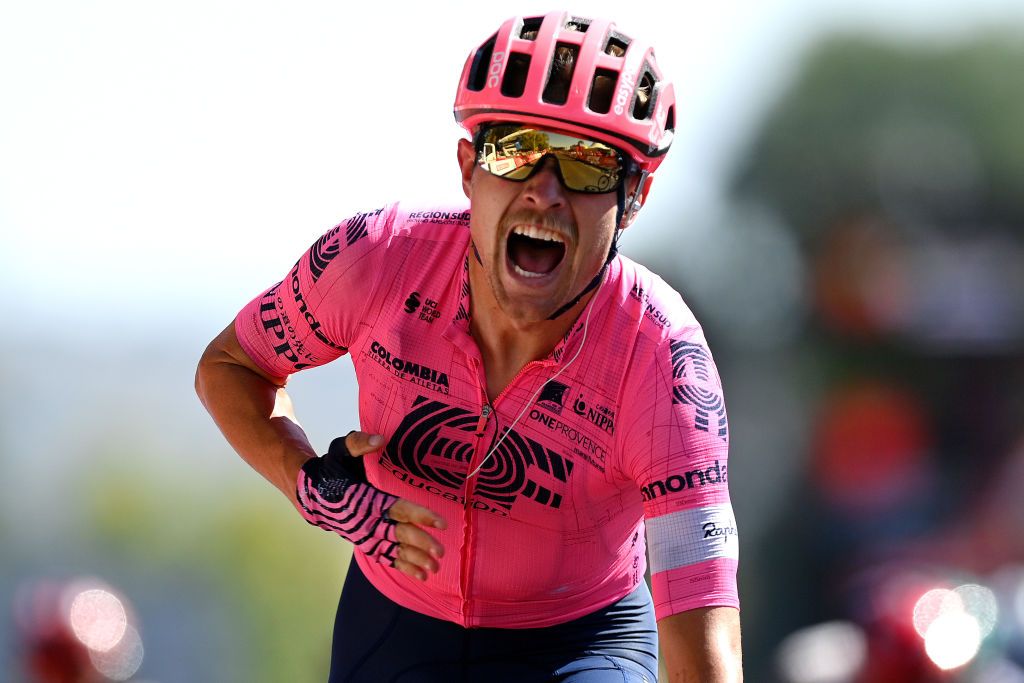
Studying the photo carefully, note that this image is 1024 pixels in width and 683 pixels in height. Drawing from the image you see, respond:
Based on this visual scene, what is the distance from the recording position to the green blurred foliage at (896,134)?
28750 millimetres

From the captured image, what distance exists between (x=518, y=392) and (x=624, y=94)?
2.89 feet

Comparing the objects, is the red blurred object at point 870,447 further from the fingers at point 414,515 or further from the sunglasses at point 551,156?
the fingers at point 414,515

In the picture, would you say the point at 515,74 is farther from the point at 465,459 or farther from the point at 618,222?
the point at 465,459

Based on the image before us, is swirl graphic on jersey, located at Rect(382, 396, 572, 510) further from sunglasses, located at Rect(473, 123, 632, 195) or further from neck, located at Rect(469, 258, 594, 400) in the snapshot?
sunglasses, located at Rect(473, 123, 632, 195)

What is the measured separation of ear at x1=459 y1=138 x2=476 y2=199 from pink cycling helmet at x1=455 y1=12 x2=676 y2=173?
0.28 ft

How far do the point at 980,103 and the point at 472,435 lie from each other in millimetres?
36890

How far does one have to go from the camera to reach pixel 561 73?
4.01m

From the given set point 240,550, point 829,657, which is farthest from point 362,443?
point 240,550

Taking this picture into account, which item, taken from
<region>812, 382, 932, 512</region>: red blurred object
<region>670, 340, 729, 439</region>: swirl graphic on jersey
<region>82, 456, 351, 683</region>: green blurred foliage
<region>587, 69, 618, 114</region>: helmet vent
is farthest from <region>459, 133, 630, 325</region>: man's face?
<region>82, 456, 351, 683</region>: green blurred foliage

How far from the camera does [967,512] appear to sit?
1549cm

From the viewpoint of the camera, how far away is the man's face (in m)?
3.91

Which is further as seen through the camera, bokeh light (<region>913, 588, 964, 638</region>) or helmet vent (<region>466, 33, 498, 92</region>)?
bokeh light (<region>913, 588, 964, 638</region>)

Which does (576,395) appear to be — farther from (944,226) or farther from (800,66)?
(800,66)

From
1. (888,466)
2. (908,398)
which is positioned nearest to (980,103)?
(908,398)
